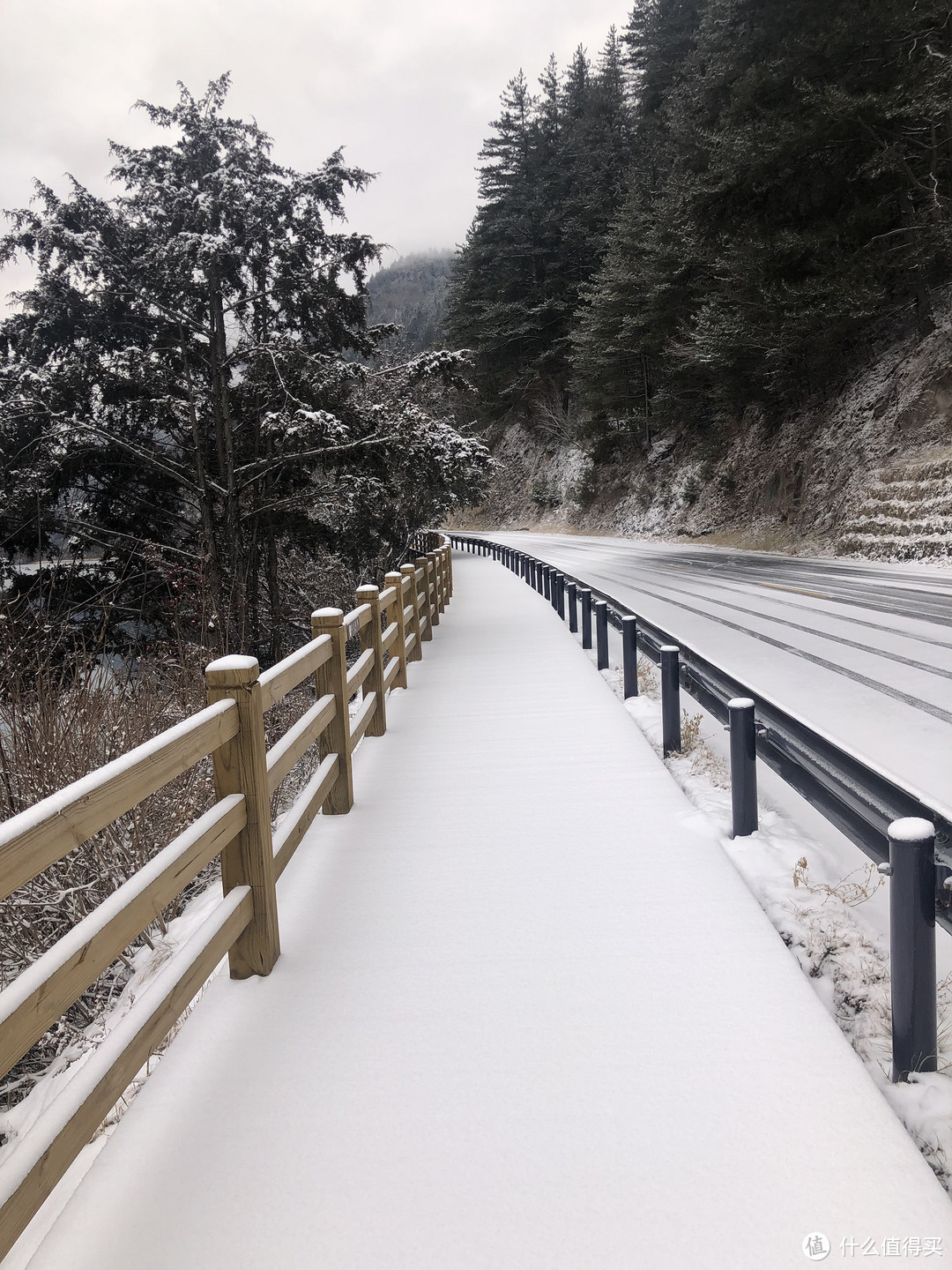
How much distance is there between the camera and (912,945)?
2.65m

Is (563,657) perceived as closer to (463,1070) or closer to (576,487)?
(463,1070)

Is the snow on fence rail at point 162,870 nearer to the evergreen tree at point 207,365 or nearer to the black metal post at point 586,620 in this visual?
the black metal post at point 586,620

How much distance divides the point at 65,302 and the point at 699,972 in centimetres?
1930

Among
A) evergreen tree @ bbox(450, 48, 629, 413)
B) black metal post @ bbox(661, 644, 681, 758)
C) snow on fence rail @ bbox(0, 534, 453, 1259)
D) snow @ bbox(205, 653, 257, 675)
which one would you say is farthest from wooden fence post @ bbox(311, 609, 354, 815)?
evergreen tree @ bbox(450, 48, 629, 413)

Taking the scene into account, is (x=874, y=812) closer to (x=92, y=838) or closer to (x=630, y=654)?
(x=92, y=838)

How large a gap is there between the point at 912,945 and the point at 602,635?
25.2 ft

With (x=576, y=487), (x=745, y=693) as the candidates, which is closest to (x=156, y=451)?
(x=745, y=693)

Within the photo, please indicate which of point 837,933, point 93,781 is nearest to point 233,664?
point 93,781

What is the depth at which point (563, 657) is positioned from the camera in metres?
11.3

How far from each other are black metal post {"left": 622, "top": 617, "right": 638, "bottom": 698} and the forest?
19061 mm

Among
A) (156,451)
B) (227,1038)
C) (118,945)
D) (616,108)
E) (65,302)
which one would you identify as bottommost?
(227,1038)

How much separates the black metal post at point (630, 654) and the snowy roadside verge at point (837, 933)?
7.81 ft

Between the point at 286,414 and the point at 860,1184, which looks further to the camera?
the point at 286,414

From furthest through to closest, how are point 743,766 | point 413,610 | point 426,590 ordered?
point 426,590 → point 413,610 → point 743,766
